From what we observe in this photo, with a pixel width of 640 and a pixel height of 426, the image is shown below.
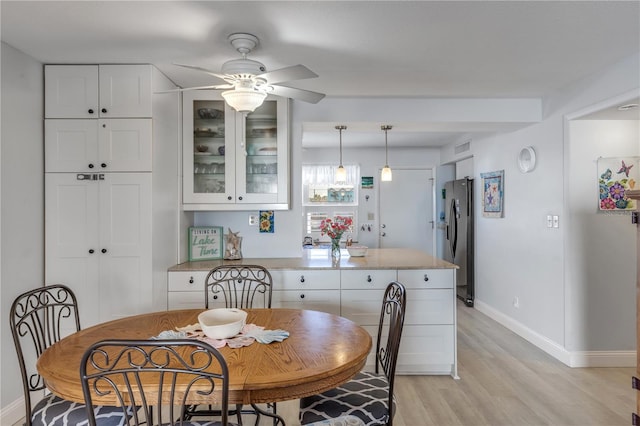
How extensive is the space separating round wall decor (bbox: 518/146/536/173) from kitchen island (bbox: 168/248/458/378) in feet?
5.15

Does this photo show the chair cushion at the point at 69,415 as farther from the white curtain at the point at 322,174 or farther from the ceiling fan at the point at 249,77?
the white curtain at the point at 322,174

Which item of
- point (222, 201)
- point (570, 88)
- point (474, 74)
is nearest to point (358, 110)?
point (474, 74)

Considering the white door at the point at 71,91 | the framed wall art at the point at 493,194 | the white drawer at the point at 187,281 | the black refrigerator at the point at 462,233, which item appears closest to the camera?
the white door at the point at 71,91

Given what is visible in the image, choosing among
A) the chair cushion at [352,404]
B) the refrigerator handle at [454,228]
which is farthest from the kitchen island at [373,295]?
the refrigerator handle at [454,228]

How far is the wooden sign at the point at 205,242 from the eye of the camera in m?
3.39

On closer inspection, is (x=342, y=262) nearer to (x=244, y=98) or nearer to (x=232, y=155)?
(x=232, y=155)

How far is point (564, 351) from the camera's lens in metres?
3.39

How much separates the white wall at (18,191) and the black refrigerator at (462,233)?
4.56 meters

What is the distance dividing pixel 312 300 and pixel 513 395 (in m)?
1.60

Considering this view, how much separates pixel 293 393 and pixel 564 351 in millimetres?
3041

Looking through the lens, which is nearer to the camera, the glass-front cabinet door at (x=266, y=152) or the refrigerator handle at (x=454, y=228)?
the glass-front cabinet door at (x=266, y=152)

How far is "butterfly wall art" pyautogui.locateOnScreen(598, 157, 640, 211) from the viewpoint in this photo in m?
3.24

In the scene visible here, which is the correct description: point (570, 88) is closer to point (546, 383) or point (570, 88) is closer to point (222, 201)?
point (546, 383)

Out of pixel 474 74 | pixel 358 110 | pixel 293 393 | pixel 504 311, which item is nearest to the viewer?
pixel 293 393
